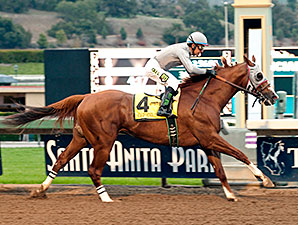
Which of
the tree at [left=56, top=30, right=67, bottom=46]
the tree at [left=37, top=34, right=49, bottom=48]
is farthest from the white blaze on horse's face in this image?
the tree at [left=56, top=30, right=67, bottom=46]

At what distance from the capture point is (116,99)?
7094 millimetres

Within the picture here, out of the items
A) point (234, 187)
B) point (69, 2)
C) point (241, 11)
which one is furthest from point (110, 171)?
point (69, 2)

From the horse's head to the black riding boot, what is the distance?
96cm

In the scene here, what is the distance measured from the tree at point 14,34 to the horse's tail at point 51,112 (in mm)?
65073

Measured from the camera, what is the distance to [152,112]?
6961 mm

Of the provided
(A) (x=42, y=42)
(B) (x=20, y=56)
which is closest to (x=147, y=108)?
(B) (x=20, y=56)

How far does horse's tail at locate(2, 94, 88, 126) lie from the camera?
7418mm

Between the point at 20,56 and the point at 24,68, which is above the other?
the point at 20,56

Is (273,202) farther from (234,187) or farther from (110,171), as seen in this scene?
(110,171)

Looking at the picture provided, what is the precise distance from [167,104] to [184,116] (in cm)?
25

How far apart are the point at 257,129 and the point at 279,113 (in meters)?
1.26

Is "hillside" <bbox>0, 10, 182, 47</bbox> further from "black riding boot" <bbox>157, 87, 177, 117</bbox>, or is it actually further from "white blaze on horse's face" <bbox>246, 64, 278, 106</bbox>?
"black riding boot" <bbox>157, 87, 177, 117</bbox>

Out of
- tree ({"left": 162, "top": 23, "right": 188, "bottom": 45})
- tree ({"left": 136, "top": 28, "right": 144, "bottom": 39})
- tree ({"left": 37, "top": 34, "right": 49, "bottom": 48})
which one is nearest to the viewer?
tree ({"left": 162, "top": 23, "right": 188, "bottom": 45})

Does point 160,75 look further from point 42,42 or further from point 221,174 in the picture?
point 42,42
